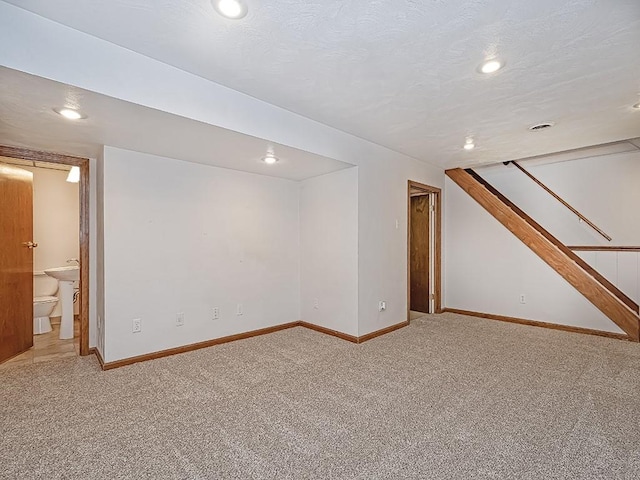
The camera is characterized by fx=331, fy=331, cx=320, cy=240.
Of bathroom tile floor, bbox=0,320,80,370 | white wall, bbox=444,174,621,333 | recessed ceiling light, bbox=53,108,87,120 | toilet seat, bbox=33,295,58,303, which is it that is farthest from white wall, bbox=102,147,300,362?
white wall, bbox=444,174,621,333

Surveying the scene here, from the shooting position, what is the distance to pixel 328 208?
418 cm

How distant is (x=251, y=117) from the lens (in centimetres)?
270

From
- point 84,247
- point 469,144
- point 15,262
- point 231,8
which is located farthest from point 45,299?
point 469,144

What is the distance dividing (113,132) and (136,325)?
1790 millimetres

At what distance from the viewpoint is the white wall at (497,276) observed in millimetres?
4371

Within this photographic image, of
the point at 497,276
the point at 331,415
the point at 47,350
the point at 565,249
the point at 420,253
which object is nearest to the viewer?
the point at 331,415

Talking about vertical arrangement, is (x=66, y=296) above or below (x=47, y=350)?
above

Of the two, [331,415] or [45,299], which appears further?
[45,299]

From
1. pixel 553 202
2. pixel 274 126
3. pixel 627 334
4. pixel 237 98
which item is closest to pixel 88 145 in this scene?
pixel 237 98

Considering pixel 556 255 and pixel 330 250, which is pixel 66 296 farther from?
pixel 556 255

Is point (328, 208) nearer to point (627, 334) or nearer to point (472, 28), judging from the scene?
point (472, 28)

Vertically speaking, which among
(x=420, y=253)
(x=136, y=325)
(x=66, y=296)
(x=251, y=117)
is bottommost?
(x=136, y=325)

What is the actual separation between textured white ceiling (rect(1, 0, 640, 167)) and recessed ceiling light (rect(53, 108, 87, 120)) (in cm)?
60

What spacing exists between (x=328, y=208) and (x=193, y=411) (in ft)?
8.74
